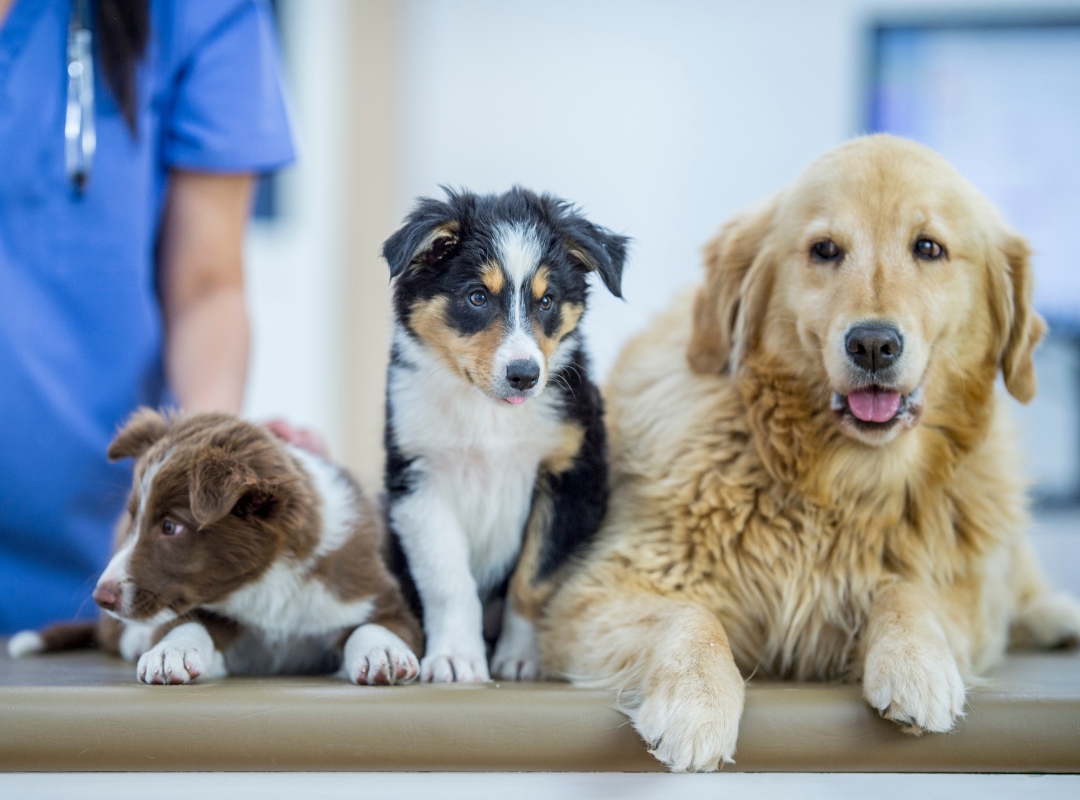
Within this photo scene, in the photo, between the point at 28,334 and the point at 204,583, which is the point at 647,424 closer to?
the point at 204,583

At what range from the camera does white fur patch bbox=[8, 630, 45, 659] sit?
1222mm

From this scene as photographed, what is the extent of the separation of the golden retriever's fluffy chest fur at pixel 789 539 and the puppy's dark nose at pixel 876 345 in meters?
0.15

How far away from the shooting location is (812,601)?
46.8 inches

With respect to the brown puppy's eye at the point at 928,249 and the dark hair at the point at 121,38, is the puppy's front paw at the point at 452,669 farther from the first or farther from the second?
the dark hair at the point at 121,38

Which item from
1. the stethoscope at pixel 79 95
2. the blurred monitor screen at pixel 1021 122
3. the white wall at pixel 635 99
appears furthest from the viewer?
the white wall at pixel 635 99

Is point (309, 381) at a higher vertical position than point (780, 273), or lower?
lower

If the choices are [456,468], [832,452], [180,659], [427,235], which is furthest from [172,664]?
[832,452]

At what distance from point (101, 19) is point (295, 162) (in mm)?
368

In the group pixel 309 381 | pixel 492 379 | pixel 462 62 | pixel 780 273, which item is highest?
pixel 462 62

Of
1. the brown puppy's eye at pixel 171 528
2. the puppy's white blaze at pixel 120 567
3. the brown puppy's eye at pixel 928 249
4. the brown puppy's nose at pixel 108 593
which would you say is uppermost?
the brown puppy's eye at pixel 928 249

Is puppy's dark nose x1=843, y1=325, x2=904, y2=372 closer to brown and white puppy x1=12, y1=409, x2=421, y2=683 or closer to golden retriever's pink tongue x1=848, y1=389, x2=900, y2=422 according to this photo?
golden retriever's pink tongue x1=848, y1=389, x2=900, y2=422

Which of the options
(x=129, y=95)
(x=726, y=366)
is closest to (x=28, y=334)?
(x=129, y=95)

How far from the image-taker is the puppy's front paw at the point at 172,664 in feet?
3.15

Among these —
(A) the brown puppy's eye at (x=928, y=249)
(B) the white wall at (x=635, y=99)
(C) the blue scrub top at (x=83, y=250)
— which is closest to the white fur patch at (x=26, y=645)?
(C) the blue scrub top at (x=83, y=250)
